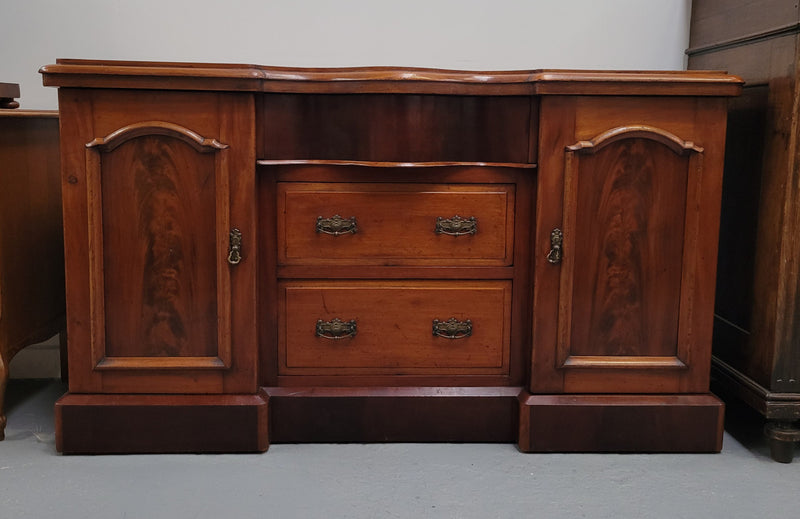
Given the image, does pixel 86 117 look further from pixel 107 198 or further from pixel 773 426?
pixel 773 426

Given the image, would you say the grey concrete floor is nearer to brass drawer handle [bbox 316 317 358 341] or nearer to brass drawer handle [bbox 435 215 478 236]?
brass drawer handle [bbox 316 317 358 341]

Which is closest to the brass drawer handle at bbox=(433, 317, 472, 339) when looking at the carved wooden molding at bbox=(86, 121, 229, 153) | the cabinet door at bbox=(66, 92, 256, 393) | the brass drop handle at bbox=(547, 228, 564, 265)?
the brass drop handle at bbox=(547, 228, 564, 265)

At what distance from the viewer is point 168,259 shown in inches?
70.4

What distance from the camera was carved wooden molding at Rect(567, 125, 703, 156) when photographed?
1770 mm

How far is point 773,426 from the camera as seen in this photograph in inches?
72.2

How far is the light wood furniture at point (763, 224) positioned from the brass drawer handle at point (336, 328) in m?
0.96

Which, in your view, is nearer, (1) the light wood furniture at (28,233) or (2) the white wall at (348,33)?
(1) the light wood furniture at (28,233)

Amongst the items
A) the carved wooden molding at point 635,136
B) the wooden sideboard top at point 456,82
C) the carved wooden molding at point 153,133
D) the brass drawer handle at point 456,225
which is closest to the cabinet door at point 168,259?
the carved wooden molding at point 153,133

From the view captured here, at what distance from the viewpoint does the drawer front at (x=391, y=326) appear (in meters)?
1.87

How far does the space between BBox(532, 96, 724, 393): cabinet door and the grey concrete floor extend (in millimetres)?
201

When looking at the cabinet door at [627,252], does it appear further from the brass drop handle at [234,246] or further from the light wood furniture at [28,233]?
the light wood furniture at [28,233]

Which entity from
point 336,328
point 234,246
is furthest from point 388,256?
A: point 234,246

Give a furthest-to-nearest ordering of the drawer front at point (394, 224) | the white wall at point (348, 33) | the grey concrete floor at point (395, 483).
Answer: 1. the white wall at point (348, 33)
2. the drawer front at point (394, 224)
3. the grey concrete floor at point (395, 483)

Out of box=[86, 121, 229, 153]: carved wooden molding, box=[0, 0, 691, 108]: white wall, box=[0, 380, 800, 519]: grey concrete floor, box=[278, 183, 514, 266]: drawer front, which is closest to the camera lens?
box=[0, 380, 800, 519]: grey concrete floor
